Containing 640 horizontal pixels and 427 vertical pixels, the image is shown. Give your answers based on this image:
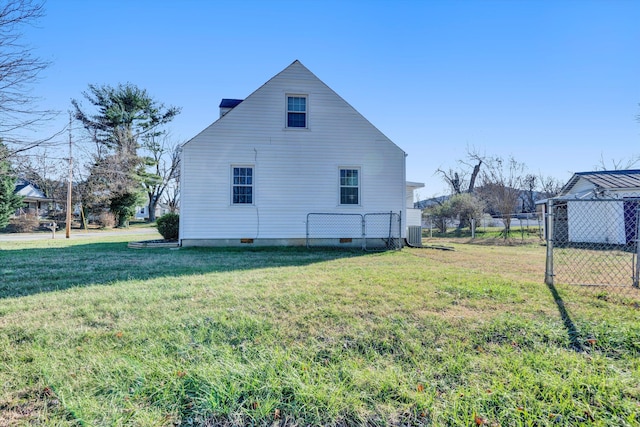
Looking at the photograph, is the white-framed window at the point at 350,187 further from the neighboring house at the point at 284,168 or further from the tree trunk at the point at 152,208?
the tree trunk at the point at 152,208

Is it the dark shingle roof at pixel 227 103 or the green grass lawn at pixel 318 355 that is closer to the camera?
the green grass lawn at pixel 318 355

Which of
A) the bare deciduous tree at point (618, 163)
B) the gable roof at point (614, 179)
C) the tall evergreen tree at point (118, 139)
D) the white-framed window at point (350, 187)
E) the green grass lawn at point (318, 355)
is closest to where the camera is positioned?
the green grass lawn at point (318, 355)

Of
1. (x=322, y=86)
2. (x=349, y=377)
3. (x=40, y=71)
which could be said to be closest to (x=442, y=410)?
(x=349, y=377)

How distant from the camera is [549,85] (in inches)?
498

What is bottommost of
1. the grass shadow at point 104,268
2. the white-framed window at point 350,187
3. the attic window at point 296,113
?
the grass shadow at point 104,268

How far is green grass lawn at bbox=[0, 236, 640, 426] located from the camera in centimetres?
193

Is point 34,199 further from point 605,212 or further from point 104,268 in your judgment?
point 605,212

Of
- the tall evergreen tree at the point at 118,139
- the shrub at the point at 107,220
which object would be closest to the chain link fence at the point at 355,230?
the tall evergreen tree at the point at 118,139

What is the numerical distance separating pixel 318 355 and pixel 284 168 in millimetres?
8693

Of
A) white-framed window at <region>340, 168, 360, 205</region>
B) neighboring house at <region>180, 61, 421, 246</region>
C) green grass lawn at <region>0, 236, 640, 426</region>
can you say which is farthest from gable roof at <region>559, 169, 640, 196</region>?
green grass lawn at <region>0, 236, 640, 426</region>

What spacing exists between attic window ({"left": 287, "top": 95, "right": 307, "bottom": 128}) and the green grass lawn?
7598 mm

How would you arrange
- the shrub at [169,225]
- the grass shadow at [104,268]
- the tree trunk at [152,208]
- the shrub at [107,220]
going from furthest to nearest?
the tree trunk at [152,208] < the shrub at [107,220] < the shrub at [169,225] < the grass shadow at [104,268]

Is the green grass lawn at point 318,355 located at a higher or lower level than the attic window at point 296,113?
lower

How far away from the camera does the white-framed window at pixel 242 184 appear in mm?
10625
